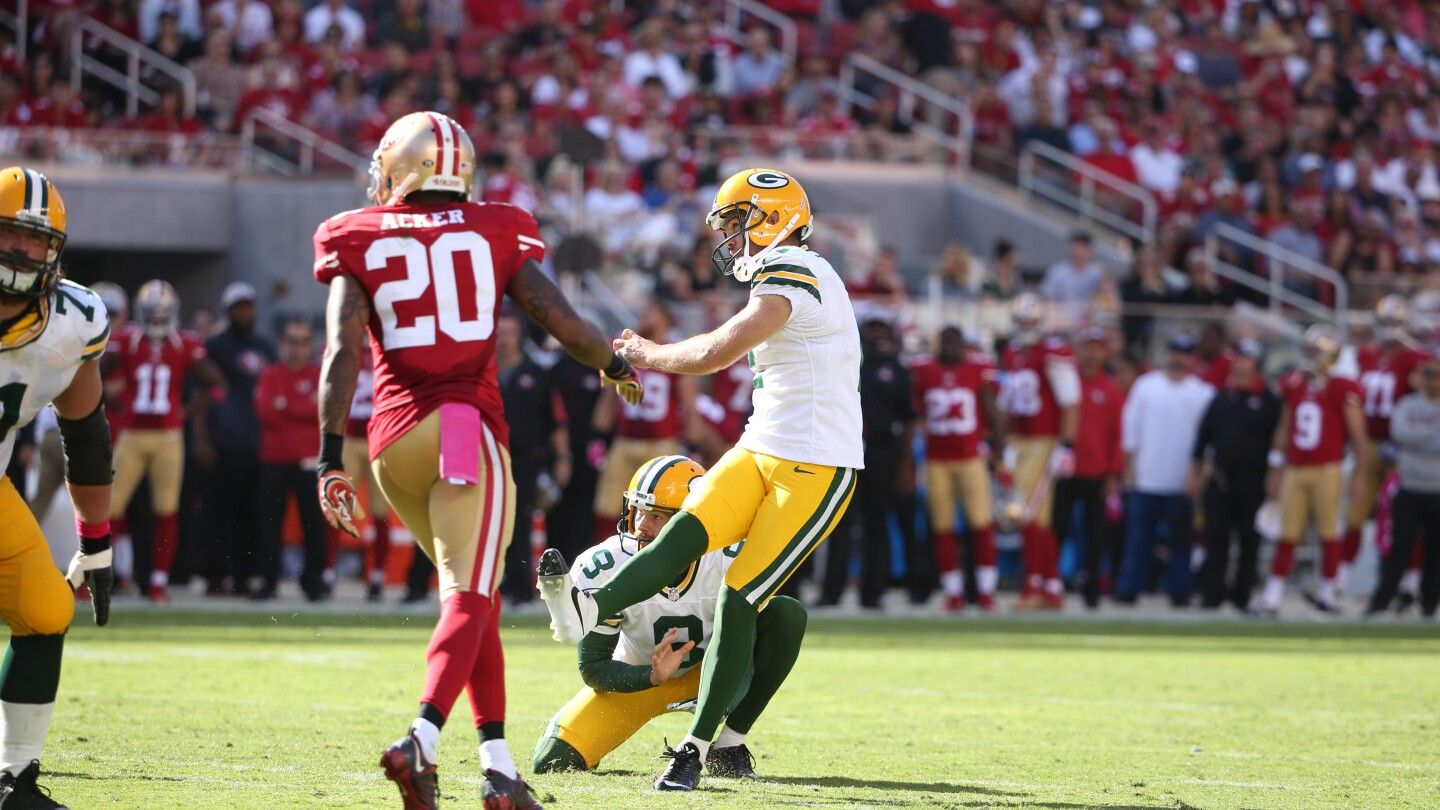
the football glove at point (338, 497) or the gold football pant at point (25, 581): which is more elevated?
the football glove at point (338, 497)

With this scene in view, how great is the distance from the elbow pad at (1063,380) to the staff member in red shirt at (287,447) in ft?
15.8

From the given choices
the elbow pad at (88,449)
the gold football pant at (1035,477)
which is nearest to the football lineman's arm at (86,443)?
the elbow pad at (88,449)

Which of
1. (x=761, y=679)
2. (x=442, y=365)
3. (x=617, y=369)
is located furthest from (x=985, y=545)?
(x=442, y=365)

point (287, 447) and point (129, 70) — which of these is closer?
point (287, 447)

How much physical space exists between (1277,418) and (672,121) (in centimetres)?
731

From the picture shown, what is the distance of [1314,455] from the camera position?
13.7m

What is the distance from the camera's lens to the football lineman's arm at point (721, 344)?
18.9ft

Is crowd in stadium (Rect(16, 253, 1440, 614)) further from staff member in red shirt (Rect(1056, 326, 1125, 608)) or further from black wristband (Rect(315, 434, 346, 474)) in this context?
black wristband (Rect(315, 434, 346, 474))

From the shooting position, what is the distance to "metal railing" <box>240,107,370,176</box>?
59.1 ft

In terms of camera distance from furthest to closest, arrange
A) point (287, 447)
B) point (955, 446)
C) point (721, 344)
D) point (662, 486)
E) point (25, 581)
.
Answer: point (955, 446), point (287, 447), point (662, 486), point (721, 344), point (25, 581)

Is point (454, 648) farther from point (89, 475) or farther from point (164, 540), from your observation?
point (164, 540)

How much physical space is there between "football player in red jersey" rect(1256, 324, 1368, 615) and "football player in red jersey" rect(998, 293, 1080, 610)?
143 cm

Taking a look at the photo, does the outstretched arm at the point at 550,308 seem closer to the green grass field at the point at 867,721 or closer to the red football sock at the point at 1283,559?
the green grass field at the point at 867,721

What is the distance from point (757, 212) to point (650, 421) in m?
7.09
